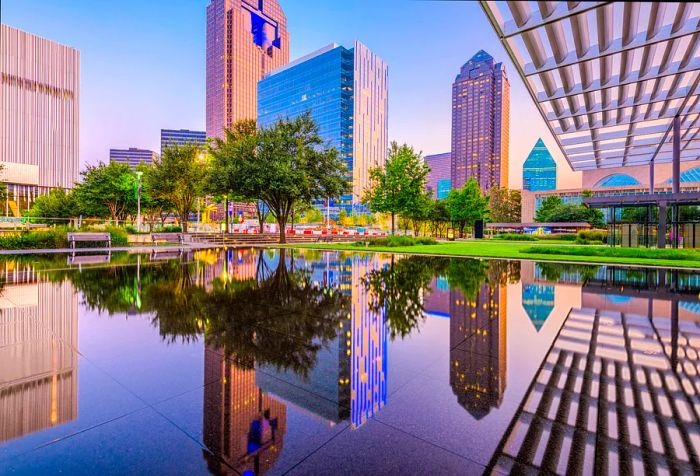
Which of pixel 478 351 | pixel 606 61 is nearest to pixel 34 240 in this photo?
pixel 478 351

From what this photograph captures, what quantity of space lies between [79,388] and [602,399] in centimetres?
572

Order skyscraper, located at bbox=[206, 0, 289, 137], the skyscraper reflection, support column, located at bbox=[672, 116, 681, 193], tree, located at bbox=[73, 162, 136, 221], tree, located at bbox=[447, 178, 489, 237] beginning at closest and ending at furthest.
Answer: the skyscraper reflection, support column, located at bbox=[672, 116, 681, 193], tree, located at bbox=[73, 162, 136, 221], tree, located at bbox=[447, 178, 489, 237], skyscraper, located at bbox=[206, 0, 289, 137]

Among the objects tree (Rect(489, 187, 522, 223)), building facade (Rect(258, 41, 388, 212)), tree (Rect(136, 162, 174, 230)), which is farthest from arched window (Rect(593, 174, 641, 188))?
tree (Rect(136, 162, 174, 230))

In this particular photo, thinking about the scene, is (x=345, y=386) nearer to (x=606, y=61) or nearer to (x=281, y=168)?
(x=606, y=61)

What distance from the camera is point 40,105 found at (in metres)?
Result: 107

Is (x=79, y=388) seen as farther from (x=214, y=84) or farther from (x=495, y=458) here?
(x=214, y=84)

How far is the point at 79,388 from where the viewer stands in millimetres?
3797

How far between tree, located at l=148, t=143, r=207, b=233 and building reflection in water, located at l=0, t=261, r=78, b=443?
93.5ft

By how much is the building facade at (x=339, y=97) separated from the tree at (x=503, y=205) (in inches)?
2272

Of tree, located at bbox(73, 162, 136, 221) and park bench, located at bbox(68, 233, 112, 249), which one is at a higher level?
tree, located at bbox(73, 162, 136, 221)

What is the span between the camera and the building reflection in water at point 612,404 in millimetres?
2648

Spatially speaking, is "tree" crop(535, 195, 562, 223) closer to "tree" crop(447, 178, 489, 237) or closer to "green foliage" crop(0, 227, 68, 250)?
"tree" crop(447, 178, 489, 237)

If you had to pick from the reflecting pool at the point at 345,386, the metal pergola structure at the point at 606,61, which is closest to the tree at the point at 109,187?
the reflecting pool at the point at 345,386

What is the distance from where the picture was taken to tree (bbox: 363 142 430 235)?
3400 cm
